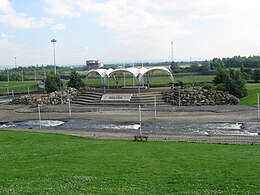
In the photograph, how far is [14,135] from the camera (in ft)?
68.5

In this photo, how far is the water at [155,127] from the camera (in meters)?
25.1

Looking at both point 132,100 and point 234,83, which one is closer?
point 132,100

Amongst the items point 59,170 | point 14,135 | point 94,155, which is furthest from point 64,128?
point 59,170

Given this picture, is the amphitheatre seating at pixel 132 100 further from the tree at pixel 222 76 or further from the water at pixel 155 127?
the water at pixel 155 127

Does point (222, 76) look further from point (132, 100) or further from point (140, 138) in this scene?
point (140, 138)

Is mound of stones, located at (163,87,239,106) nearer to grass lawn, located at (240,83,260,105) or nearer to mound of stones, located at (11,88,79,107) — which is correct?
grass lawn, located at (240,83,260,105)

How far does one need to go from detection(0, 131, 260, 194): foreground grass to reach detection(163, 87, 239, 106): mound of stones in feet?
82.2

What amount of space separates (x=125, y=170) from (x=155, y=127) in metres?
16.2

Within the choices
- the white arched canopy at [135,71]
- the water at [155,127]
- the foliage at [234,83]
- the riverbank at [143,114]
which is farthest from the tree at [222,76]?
the water at [155,127]

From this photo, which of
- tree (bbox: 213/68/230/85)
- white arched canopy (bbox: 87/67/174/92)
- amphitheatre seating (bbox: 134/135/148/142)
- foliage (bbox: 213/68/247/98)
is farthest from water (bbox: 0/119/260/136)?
white arched canopy (bbox: 87/67/174/92)

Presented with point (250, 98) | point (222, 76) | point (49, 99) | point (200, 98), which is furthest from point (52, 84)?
point (250, 98)

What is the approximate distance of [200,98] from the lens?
41656 millimetres

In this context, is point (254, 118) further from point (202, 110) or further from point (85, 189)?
point (85, 189)

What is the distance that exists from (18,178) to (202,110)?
28253 mm
